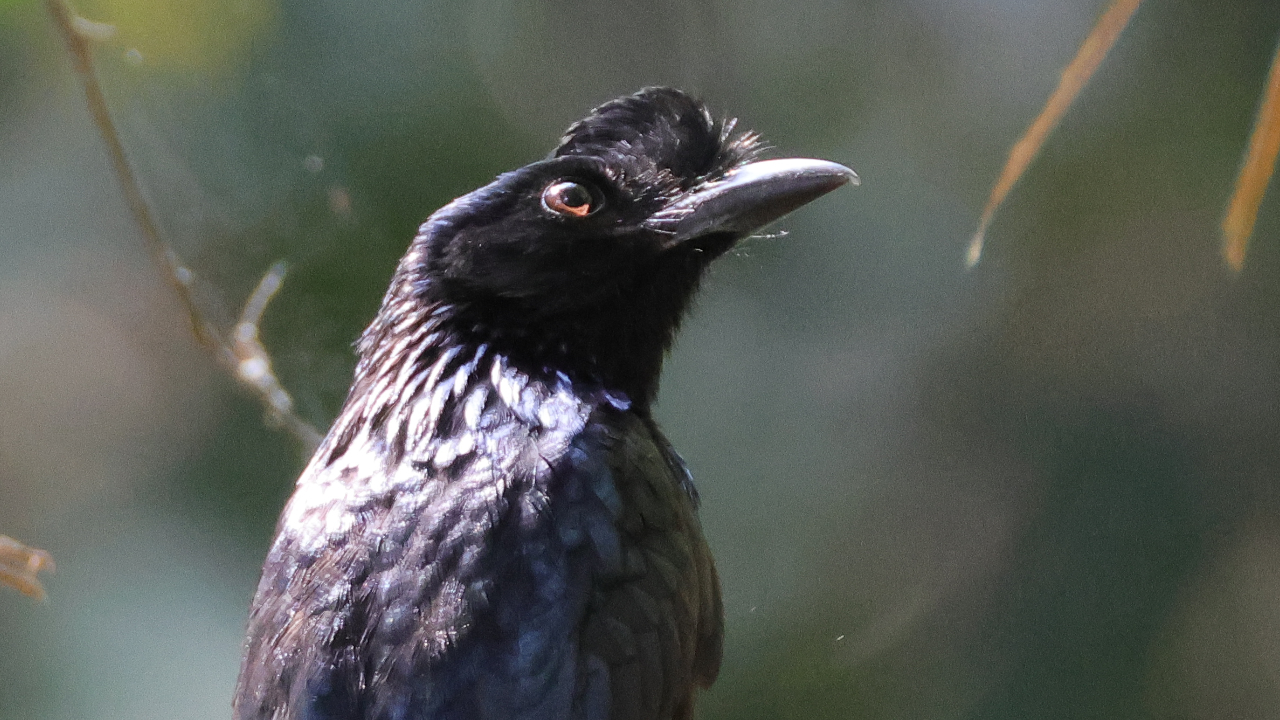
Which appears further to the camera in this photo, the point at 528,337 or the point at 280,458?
the point at 280,458

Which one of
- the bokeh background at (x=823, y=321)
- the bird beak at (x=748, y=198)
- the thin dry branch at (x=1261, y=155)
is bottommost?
the bokeh background at (x=823, y=321)

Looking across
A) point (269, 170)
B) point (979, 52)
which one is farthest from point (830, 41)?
point (269, 170)

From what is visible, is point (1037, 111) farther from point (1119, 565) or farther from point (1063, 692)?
point (1063, 692)

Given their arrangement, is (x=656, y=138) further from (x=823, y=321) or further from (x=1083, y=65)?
(x=823, y=321)

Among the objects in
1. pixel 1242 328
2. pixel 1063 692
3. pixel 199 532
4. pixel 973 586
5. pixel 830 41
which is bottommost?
pixel 1063 692

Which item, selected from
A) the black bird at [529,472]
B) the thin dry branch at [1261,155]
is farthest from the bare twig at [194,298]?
the thin dry branch at [1261,155]

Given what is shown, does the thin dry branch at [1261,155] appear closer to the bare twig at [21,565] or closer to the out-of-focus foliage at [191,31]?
the bare twig at [21,565]
